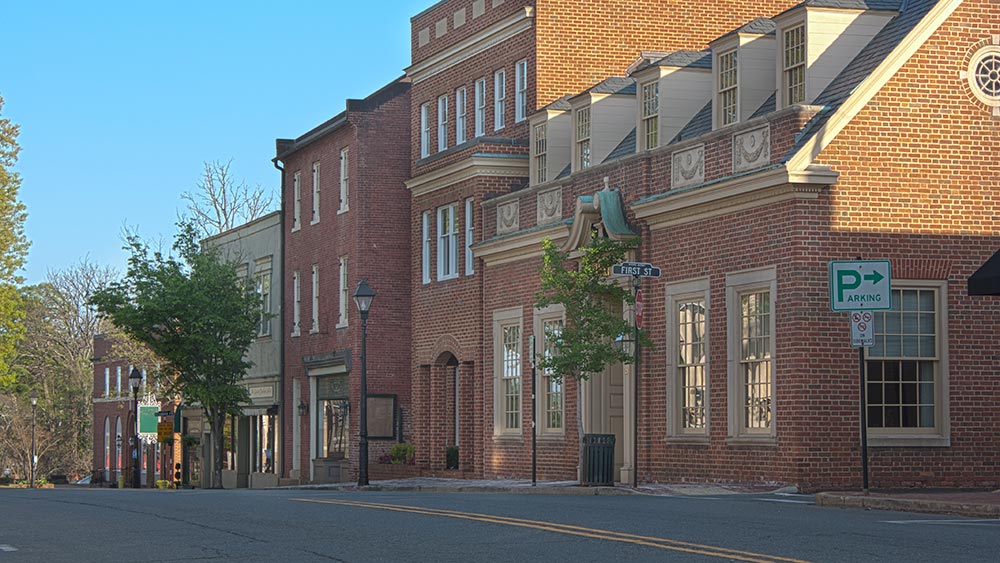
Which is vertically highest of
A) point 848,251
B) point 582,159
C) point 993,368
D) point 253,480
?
point 582,159

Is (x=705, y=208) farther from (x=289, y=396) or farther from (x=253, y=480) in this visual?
(x=253, y=480)

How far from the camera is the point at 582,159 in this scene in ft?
111

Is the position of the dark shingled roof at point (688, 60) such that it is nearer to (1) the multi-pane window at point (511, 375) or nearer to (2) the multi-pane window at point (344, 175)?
(1) the multi-pane window at point (511, 375)

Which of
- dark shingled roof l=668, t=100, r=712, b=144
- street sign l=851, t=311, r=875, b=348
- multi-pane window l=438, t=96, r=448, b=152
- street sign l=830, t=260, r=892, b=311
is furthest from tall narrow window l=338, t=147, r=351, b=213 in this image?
street sign l=851, t=311, r=875, b=348

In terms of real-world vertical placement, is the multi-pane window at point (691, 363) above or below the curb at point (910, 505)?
above

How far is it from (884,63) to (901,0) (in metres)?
2.46

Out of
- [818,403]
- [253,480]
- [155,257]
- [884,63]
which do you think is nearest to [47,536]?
[818,403]

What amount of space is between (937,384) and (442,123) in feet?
62.3

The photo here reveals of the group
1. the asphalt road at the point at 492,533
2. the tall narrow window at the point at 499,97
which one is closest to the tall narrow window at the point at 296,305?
the tall narrow window at the point at 499,97

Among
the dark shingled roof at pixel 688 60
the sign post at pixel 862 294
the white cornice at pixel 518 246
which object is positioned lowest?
the sign post at pixel 862 294

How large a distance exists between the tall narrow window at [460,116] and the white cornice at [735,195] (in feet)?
39.2

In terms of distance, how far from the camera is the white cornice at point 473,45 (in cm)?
3728

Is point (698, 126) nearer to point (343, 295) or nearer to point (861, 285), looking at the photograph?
point (861, 285)

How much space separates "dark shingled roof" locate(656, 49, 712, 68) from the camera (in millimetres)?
30094
